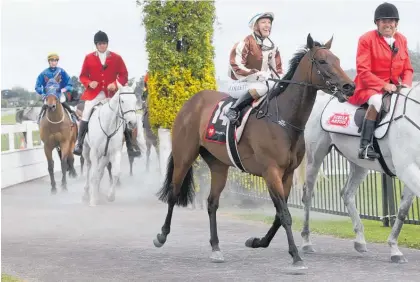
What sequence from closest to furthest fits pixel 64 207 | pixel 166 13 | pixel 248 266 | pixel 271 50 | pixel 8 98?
pixel 248 266 < pixel 271 50 < pixel 166 13 < pixel 64 207 < pixel 8 98

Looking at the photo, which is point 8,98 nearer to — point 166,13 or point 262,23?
point 166,13

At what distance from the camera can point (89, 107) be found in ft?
59.7

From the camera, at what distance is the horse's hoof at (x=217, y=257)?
10142mm

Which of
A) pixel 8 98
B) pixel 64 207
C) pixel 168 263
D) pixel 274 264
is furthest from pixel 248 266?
pixel 8 98

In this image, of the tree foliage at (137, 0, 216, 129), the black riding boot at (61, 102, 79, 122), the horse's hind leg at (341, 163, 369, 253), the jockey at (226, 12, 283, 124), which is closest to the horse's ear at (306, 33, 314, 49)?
the jockey at (226, 12, 283, 124)

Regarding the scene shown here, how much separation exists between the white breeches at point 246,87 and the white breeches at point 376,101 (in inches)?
44.5

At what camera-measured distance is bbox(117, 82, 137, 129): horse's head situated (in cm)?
1702

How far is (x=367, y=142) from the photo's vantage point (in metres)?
10.1

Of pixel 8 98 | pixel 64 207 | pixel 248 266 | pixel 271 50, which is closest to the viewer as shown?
pixel 248 266

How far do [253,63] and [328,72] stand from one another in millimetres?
Result: 1240

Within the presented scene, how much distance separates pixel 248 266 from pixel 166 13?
7410mm

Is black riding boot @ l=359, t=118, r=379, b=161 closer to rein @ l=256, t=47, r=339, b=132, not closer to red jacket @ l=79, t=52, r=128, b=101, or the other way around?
rein @ l=256, t=47, r=339, b=132

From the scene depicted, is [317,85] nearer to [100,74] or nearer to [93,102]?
[100,74]

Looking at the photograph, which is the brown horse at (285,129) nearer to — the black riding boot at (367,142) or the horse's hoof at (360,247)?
the black riding boot at (367,142)
